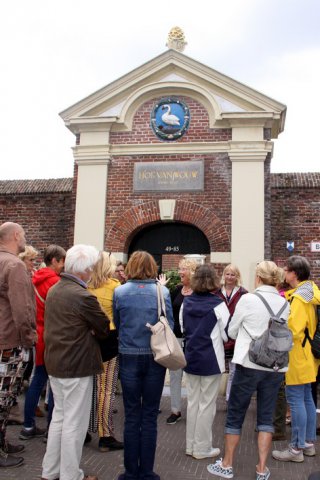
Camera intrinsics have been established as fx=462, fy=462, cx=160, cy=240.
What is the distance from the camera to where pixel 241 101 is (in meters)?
9.41

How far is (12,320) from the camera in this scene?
4059 millimetres

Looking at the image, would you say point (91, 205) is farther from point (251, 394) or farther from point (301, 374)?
point (251, 394)

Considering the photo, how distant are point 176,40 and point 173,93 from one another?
4.58 feet

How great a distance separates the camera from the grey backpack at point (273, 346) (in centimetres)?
384

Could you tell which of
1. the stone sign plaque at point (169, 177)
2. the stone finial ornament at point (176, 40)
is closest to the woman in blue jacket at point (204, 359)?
the stone sign plaque at point (169, 177)

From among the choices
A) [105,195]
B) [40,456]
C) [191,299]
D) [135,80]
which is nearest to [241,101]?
[135,80]

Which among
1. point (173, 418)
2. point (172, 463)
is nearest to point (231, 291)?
point (173, 418)

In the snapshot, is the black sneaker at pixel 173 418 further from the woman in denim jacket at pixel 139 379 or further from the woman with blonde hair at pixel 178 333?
the woman in denim jacket at pixel 139 379

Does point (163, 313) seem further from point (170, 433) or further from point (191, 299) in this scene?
point (170, 433)

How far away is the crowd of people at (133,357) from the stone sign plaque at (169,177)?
4.64 m

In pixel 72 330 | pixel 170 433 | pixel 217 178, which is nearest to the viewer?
pixel 72 330

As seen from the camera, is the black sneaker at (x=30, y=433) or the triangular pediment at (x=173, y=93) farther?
the triangular pediment at (x=173, y=93)

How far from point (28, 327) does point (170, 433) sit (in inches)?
88.4

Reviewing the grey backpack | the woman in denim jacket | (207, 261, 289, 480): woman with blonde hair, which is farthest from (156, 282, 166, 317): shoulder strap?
the grey backpack
